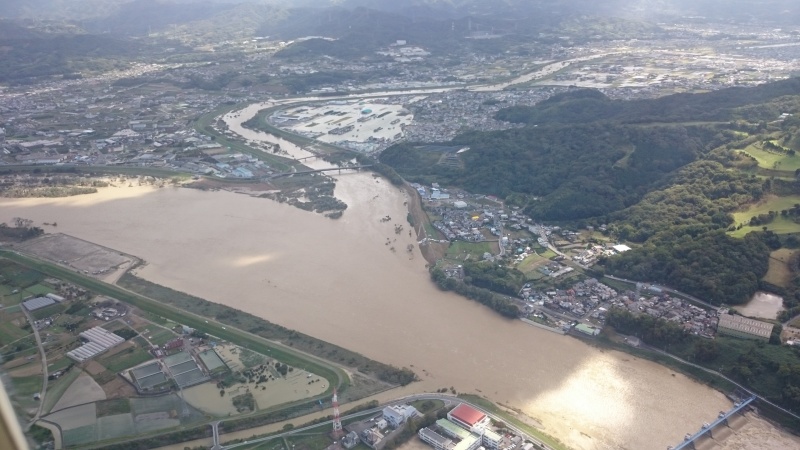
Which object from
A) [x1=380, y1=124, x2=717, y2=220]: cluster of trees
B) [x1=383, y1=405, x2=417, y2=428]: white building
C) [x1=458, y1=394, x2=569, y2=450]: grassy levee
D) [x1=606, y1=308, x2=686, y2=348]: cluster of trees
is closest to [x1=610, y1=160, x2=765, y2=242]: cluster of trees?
[x1=380, y1=124, x2=717, y2=220]: cluster of trees

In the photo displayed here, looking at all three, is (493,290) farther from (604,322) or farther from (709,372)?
(709,372)

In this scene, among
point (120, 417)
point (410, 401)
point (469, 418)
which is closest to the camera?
point (469, 418)

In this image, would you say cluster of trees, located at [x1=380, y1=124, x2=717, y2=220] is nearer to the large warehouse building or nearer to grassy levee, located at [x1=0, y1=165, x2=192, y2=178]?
grassy levee, located at [x1=0, y1=165, x2=192, y2=178]

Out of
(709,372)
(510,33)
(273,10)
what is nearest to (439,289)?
(709,372)

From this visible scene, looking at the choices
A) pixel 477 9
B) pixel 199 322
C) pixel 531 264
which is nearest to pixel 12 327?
pixel 199 322

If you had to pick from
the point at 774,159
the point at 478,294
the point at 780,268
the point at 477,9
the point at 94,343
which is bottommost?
the point at 94,343

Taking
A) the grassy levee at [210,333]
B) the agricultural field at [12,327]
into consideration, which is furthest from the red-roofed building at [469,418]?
the agricultural field at [12,327]

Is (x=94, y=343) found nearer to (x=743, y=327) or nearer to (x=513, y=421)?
(x=513, y=421)
